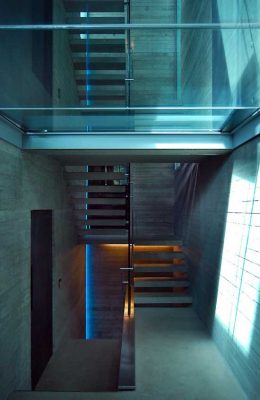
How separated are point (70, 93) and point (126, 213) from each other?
3.46 meters

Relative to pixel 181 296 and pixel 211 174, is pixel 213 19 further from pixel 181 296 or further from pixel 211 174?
pixel 181 296

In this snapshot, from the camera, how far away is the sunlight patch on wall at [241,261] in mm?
3289

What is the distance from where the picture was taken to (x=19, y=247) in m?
4.08

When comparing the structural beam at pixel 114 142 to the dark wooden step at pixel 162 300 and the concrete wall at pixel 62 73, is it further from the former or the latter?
the dark wooden step at pixel 162 300

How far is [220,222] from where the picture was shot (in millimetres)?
4621

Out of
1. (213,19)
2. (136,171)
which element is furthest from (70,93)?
(136,171)

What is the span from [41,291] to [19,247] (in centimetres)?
119

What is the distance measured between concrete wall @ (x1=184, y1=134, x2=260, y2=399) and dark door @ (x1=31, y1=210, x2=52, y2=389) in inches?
95.8

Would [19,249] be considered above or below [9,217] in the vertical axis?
below

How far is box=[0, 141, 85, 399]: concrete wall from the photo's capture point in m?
3.60

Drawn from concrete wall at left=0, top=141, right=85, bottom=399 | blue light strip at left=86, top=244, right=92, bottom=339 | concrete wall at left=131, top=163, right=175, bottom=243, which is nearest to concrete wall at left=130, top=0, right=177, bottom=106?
concrete wall at left=0, top=141, right=85, bottom=399

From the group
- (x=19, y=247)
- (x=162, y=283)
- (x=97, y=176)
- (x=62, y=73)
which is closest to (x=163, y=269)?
(x=162, y=283)

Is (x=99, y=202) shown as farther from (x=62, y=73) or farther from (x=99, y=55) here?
(x=99, y=55)

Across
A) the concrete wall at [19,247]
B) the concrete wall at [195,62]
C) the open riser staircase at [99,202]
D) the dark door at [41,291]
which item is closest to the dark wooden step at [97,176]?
the open riser staircase at [99,202]
